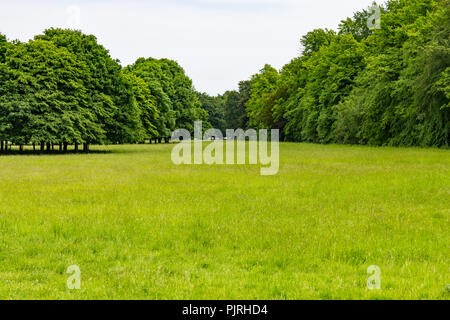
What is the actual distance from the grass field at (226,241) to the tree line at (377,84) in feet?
83.8

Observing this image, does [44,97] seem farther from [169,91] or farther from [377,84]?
[169,91]

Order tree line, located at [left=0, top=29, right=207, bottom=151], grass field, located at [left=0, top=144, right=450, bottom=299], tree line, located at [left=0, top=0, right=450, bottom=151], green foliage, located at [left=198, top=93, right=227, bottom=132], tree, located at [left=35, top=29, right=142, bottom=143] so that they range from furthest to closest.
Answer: green foliage, located at [left=198, top=93, right=227, bottom=132] < tree, located at [left=35, top=29, right=142, bottom=143] < tree line, located at [left=0, top=29, right=207, bottom=151] < tree line, located at [left=0, top=0, right=450, bottom=151] < grass field, located at [left=0, top=144, right=450, bottom=299]

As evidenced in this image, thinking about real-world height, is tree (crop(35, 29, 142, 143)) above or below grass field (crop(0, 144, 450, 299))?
above

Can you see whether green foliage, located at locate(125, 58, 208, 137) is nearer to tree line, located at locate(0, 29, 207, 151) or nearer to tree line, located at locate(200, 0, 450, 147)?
tree line, located at locate(200, 0, 450, 147)

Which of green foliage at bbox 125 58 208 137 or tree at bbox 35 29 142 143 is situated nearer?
tree at bbox 35 29 142 143

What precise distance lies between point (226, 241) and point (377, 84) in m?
45.9

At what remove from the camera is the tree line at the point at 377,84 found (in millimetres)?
39156

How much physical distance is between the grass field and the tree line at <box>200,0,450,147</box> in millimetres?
25539

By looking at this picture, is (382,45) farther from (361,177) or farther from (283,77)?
(283,77)

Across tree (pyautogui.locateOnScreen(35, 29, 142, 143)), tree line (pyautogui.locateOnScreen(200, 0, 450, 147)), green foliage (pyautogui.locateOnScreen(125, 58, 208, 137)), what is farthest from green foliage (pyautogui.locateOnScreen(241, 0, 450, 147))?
tree (pyautogui.locateOnScreen(35, 29, 142, 143))

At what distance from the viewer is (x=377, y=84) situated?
5022 centimetres

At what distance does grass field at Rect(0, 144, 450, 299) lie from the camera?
680cm

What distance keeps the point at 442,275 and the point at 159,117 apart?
7704cm

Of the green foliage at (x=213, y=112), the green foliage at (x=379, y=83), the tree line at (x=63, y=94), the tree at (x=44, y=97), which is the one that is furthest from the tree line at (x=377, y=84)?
the green foliage at (x=213, y=112)
